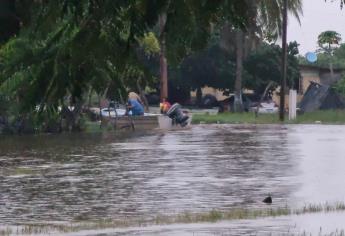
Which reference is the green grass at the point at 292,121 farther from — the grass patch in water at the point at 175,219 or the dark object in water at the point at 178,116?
the grass patch in water at the point at 175,219

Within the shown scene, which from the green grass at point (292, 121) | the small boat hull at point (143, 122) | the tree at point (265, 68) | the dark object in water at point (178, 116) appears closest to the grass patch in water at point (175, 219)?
the small boat hull at point (143, 122)

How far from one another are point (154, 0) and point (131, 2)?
14cm

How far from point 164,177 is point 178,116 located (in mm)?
23796

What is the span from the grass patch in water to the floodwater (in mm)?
527

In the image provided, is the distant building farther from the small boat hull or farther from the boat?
the small boat hull

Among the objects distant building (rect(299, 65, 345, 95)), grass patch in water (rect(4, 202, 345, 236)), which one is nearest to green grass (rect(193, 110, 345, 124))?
distant building (rect(299, 65, 345, 95))

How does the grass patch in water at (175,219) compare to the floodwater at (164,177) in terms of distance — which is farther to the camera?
the floodwater at (164,177)

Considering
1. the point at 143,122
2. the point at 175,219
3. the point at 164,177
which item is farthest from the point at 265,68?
the point at 175,219

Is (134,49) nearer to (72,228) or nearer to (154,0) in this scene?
(154,0)

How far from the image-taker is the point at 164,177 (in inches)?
787

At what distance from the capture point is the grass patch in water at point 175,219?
12595mm

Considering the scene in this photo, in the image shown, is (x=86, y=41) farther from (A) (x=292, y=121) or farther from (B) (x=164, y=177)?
(A) (x=292, y=121)

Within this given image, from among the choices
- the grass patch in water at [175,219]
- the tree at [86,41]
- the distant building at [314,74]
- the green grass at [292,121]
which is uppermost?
the distant building at [314,74]

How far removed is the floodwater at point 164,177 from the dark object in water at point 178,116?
875 cm
